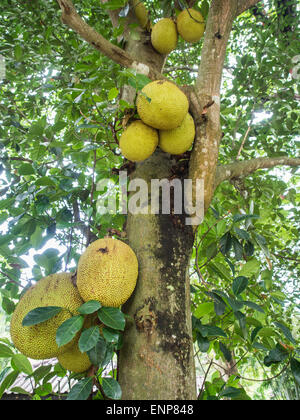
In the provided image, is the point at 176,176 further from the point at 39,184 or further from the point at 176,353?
the point at 176,353

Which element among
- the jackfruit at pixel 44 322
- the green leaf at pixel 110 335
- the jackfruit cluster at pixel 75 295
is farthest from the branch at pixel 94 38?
the green leaf at pixel 110 335

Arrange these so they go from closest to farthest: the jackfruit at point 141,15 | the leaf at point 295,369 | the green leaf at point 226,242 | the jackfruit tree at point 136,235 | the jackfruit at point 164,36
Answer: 1. the jackfruit tree at point 136,235
2. the leaf at point 295,369
3. the green leaf at point 226,242
4. the jackfruit at point 164,36
5. the jackfruit at point 141,15

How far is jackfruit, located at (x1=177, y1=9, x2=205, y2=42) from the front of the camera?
1781 mm

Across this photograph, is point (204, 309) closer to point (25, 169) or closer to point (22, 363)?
point (22, 363)

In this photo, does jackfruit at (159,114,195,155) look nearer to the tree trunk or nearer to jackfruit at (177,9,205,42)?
the tree trunk

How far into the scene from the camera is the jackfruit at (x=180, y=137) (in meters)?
1.29

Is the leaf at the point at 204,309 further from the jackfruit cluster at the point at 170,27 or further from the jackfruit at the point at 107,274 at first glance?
the jackfruit cluster at the point at 170,27

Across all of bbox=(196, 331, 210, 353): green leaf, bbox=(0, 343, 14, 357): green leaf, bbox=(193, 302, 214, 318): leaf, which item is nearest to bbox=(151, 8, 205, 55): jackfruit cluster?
bbox=(193, 302, 214, 318): leaf

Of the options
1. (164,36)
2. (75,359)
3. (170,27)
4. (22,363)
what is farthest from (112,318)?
(170,27)

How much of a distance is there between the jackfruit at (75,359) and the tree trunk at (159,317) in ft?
0.48

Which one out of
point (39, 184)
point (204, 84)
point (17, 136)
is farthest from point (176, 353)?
point (17, 136)

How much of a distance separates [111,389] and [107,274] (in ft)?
1.05

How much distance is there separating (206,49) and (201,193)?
0.79 metres

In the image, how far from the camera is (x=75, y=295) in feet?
3.31
